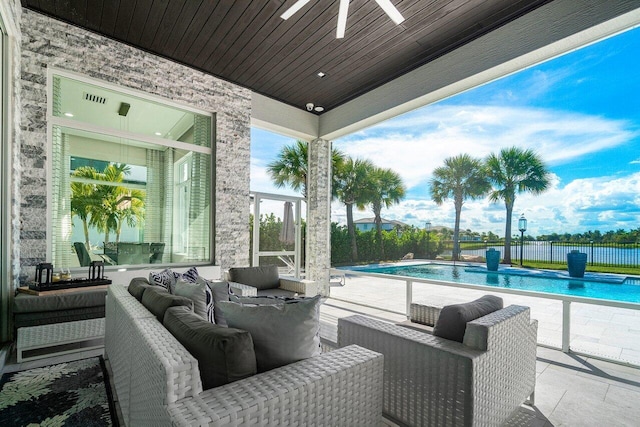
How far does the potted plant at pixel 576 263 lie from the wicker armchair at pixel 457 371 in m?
2.54

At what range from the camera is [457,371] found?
1553 mm

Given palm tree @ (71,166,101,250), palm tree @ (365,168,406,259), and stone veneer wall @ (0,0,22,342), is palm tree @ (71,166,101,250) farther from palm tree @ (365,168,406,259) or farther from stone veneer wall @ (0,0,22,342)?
palm tree @ (365,168,406,259)

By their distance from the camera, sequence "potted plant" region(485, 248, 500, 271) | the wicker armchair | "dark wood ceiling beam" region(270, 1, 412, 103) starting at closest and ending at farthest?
the wicker armchair, "dark wood ceiling beam" region(270, 1, 412, 103), "potted plant" region(485, 248, 500, 271)

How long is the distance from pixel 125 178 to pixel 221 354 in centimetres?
371

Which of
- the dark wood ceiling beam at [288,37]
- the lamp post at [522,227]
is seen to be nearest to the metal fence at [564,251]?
the lamp post at [522,227]

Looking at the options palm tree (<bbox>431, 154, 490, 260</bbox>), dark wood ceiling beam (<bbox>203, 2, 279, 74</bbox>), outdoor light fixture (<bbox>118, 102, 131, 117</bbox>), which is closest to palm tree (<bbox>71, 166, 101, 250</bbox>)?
outdoor light fixture (<bbox>118, 102, 131, 117</bbox>)

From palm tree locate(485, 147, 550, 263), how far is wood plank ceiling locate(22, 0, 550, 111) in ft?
5.75

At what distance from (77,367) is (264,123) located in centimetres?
424

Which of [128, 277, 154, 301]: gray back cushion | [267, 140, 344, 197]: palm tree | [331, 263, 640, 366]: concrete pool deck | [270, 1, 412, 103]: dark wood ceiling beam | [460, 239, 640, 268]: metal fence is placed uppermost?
[270, 1, 412, 103]: dark wood ceiling beam

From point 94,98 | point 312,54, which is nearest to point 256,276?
point 94,98

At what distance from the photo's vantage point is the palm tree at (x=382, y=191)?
6195 millimetres

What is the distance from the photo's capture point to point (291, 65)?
4.46 meters

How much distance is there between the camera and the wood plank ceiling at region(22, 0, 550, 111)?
3246 millimetres

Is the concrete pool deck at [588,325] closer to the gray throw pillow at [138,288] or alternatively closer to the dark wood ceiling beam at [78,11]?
the gray throw pillow at [138,288]
